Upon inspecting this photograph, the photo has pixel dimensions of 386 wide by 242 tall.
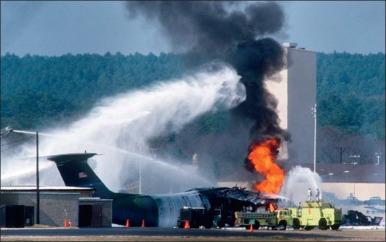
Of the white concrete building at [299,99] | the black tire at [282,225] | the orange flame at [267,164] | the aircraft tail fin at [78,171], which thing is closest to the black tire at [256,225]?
the black tire at [282,225]

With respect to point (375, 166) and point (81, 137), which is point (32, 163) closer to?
point (81, 137)

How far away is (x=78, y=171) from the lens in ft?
355

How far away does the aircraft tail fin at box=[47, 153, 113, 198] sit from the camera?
107 metres

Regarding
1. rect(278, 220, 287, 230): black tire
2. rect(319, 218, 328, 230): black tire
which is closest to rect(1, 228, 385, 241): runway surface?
rect(278, 220, 287, 230): black tire

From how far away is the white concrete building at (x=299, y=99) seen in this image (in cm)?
16175

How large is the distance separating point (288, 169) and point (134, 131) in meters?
15.6

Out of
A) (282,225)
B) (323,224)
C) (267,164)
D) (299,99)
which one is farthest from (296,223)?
(299,99)

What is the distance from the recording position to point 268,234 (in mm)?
89062

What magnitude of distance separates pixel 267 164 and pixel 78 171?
16.9m

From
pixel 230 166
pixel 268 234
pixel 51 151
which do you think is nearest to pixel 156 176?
pixel 230 166

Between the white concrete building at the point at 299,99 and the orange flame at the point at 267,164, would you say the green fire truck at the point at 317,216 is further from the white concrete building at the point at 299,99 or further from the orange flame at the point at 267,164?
the white concrete building at the point at 299,99

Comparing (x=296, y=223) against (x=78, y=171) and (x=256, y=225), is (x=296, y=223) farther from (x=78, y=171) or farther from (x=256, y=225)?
(x=78, y=171)

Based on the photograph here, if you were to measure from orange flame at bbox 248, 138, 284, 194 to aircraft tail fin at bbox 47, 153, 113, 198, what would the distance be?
13.3 m

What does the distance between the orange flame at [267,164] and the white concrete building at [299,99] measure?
5066 centimetres
